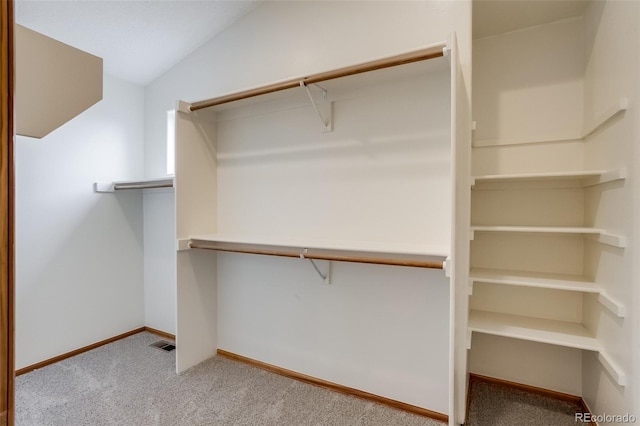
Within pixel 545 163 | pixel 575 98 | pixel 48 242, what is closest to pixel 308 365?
pixel 545 163

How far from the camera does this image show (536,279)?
1769 millimetres

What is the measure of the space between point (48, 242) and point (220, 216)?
134cm

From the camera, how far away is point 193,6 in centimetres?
224

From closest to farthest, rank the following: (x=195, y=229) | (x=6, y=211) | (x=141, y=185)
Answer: (x=6, y=211), (x=195, y=229), (x=141, y=185)

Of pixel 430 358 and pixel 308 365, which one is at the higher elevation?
pixel 430 358

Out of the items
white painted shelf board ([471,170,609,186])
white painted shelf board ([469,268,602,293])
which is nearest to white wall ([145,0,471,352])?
white painted shelf board ([471,170,609,186])

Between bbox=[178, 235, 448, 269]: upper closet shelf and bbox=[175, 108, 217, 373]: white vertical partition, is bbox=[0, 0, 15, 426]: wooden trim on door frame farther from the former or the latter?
bbox=[175, 108, 217, 373]: white vertical partition

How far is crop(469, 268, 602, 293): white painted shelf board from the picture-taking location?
1.62 meters

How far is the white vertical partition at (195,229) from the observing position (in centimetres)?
230

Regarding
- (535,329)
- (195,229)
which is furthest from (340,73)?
(535,329)

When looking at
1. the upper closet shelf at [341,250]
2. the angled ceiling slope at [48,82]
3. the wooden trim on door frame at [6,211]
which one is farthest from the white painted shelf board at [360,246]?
the wooden trim on door frame at [6,211]

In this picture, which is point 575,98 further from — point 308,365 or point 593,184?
point 308,365

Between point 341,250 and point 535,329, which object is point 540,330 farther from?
point 341,250

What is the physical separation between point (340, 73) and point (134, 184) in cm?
203
